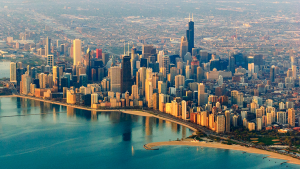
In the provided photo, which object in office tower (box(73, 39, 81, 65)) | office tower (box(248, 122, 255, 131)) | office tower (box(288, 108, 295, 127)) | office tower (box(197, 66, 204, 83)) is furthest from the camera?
office tower (box(73, 39, 81, 65))

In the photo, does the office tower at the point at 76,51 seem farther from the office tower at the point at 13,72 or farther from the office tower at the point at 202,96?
the office tower at the point at 202,96

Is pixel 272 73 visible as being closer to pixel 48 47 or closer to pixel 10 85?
pixel 10 85

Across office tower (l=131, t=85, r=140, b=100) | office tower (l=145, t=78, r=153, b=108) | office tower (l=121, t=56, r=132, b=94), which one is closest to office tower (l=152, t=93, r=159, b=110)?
office tower (l=145, t=78, r=153, b=108)

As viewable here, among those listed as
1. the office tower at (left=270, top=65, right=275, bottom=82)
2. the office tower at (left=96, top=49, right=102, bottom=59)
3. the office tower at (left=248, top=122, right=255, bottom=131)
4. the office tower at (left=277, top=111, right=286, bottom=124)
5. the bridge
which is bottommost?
the office tower at (left=248, top=122, right=255, bottom=131)

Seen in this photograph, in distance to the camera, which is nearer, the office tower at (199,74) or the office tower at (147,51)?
the office tower at (199,74)

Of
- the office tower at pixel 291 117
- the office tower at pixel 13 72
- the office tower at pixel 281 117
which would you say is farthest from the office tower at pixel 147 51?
the office tower at pixel 291 117

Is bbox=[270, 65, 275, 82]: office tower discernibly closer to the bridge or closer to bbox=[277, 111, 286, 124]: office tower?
bbox=[277, 111, 286, 124]: office tower
